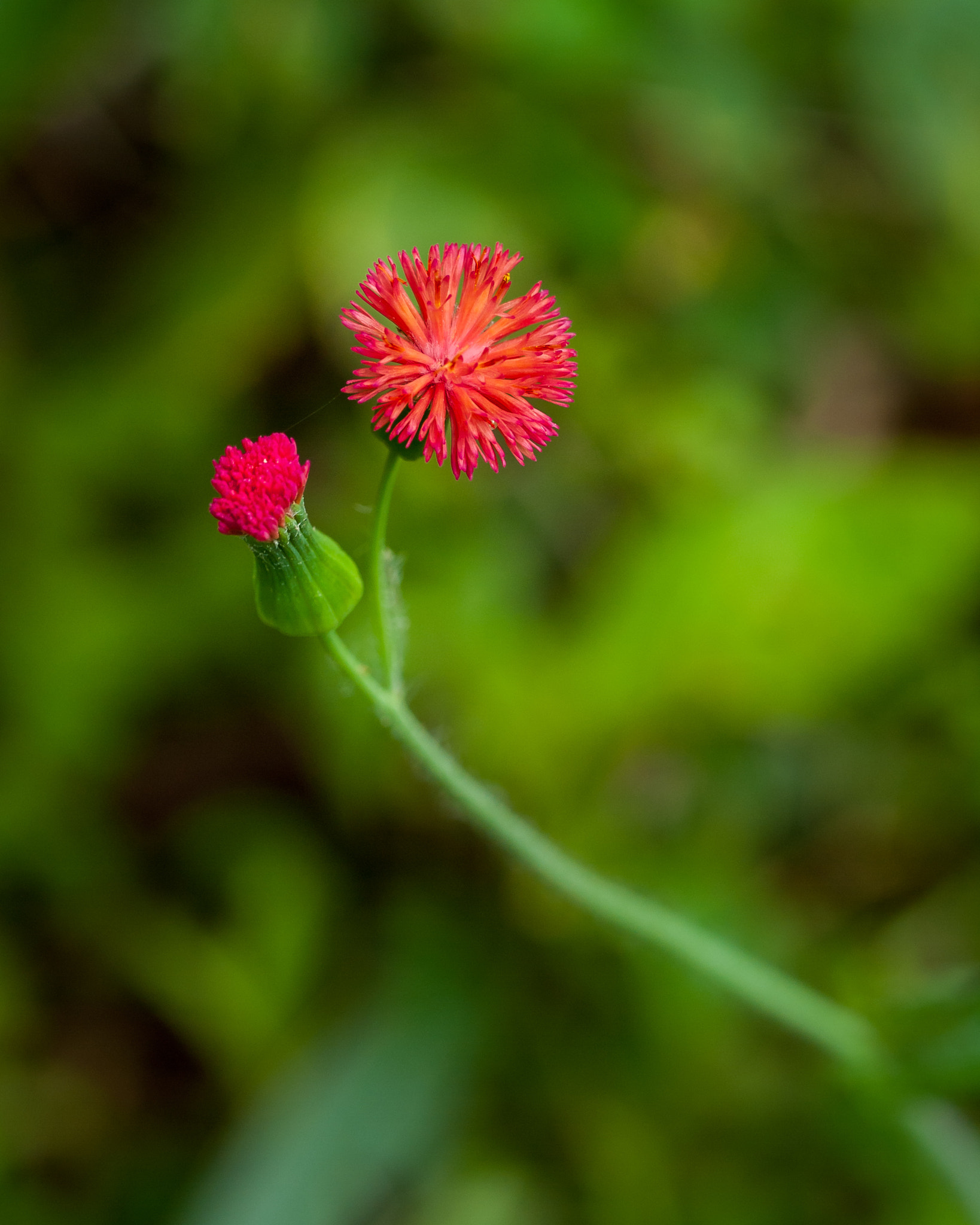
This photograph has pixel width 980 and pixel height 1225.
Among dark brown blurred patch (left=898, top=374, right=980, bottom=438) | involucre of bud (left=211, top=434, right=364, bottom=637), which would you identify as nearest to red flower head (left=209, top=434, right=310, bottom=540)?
involucre of bud (left=211, top=434, right=364, bottom=637)

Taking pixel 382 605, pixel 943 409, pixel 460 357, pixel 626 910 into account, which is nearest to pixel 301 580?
pixel 382 605

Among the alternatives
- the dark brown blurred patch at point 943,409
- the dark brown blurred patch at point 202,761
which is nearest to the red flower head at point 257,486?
the dark brown blurred patch at point 202,761

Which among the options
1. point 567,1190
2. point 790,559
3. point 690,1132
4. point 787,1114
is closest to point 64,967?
point 567,1190

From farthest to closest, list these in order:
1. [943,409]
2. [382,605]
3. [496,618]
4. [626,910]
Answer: [943,409]
[496,618]
[626,910]
[382,605]

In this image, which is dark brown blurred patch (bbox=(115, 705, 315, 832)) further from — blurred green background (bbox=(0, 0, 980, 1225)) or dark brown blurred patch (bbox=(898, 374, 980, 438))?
dark brown blurred patch (bbox=(898, 374, 980, 438))

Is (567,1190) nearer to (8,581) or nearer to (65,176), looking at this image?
(8,581)

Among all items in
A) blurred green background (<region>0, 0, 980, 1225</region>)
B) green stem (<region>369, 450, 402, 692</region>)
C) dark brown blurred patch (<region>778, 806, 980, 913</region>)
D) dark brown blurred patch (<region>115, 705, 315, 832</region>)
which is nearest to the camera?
green stem (<region>369, 450, 402, 692</region>)

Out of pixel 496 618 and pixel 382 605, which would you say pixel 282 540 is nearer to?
pixel 382 605
